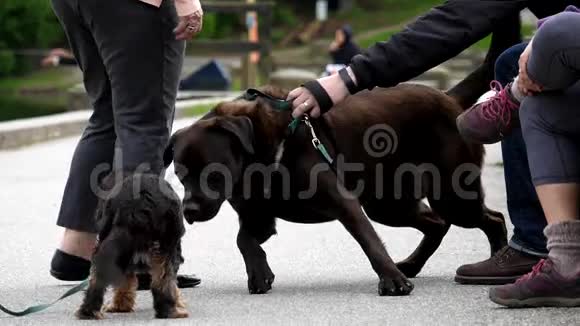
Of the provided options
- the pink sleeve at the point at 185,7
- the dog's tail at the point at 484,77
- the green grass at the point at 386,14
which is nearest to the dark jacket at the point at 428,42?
the pink sleeve at the point at 185,7

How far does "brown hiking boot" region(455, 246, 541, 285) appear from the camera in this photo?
18.0ft

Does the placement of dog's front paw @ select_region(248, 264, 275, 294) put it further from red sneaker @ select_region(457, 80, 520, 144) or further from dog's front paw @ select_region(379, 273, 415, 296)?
red sneaker @ select_region(457, 80, 520, 144)

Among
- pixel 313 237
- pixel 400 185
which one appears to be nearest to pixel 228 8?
pixel 313 237

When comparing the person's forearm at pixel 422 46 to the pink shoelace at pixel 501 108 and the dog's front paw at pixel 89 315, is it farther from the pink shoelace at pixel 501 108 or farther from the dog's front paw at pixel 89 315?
the dog's front paw at pixel 89 315

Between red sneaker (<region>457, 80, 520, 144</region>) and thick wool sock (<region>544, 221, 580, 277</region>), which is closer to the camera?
thick wool sock (<region>544, 221, 580, 277</region>)

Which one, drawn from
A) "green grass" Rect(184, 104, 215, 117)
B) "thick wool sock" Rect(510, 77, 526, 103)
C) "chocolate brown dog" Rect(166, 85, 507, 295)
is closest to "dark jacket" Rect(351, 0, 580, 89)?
"thick wool sock" Rect(510, 77, 526, 103)

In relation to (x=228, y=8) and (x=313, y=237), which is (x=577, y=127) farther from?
(x=228, y=8)

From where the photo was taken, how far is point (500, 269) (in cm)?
554

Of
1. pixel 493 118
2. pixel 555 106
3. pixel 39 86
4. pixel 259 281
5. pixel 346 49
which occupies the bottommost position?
pixel 39 86

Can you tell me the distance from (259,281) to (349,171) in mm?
601

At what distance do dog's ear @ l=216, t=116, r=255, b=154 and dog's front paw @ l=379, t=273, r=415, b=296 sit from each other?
2.35 ft

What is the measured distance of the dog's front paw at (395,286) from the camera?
534cm

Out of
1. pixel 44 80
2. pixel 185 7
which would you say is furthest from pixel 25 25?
pixel 185 7

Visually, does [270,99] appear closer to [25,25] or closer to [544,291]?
[544,291]
